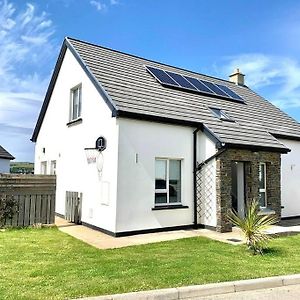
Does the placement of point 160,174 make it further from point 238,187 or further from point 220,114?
point 220,114

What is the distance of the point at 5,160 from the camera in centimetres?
3400

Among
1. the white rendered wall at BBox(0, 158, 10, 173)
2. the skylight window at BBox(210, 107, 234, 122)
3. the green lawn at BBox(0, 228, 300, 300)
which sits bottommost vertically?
the green lawn at BBox(0, 228, 300, 300)

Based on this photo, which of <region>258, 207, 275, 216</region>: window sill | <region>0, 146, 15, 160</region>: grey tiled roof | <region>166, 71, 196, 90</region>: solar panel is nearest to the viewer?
<region>258, 207, 275, 216</region>: window sill

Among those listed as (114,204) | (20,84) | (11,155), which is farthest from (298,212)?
(11,155)

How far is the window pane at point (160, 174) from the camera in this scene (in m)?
11.6

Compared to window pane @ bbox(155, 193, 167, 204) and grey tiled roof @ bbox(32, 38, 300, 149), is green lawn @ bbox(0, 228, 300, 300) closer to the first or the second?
window pane @ bbox(155, 193, 167, 204)

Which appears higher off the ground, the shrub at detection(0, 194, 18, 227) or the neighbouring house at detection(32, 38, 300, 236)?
the neighbouring house at detection(32, 38, 300, 236)

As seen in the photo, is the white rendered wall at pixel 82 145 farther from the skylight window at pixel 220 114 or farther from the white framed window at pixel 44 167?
the skylight window at pixel 220 114

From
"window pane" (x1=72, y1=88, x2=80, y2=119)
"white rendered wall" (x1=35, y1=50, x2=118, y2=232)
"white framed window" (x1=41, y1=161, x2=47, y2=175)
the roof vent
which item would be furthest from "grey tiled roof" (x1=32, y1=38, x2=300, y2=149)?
the roof vent

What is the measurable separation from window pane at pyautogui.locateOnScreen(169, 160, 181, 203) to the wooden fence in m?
4.36

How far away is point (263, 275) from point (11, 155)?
107 feet

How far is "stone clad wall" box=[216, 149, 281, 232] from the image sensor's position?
11383 mm

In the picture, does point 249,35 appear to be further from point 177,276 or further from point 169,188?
point 177,276

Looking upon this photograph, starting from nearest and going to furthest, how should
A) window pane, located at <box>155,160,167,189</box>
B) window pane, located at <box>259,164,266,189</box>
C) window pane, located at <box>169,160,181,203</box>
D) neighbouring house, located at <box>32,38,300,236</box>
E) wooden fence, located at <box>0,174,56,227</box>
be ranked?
neighbouring house, located at <box>32,38,300,236</box> < wooden fence, located at <box>0,174,56,227</box> < window pane, located at <box>155,160,167,189</box> < window pane, located at <box>169,160,181,203</box> < window pane, located at <box>259,164,266,189</box>
